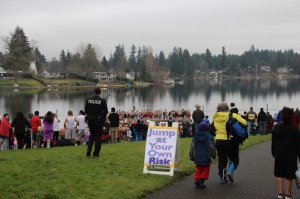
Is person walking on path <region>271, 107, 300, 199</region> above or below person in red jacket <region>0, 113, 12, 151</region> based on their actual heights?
above

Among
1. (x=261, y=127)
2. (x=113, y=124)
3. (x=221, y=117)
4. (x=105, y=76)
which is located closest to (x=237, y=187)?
(x=221, y=117)

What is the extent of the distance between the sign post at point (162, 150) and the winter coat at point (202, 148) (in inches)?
34.4

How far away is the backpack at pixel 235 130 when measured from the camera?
8742 millimetres

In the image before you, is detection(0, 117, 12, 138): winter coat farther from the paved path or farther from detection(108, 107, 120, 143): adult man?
the paved path

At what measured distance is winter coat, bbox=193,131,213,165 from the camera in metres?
8.65

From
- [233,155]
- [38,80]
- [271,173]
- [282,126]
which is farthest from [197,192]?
[38,80]

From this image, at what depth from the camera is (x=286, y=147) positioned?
733 centimetres

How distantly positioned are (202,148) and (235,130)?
2.60 ft

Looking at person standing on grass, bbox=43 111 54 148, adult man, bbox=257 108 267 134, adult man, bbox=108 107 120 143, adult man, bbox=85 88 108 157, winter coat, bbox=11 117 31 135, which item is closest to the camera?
adult man, bbox=85 88 108 157

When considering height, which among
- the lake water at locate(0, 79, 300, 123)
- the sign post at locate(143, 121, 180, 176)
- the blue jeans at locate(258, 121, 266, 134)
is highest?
the sign post at locate(143, 121, 180, 176)

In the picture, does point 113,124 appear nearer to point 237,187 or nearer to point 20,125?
point 20,125

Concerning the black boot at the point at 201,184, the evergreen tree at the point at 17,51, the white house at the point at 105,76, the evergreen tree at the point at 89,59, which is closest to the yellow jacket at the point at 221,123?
the black boot at the point at 201,184

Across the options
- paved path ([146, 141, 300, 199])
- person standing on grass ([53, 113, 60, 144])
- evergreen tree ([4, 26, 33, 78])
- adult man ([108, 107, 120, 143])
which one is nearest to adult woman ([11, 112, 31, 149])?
person standing on grass ([53, 113, 60, 144])

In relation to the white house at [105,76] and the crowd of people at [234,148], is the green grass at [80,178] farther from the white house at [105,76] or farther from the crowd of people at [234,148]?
the white house at [105,76]
